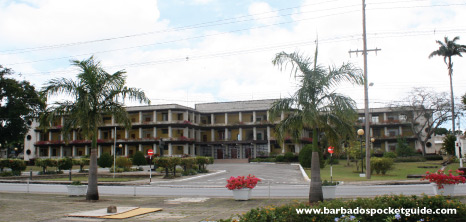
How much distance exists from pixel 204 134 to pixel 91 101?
54.5 meters

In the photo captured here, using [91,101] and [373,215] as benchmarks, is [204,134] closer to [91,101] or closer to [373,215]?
[91,101]

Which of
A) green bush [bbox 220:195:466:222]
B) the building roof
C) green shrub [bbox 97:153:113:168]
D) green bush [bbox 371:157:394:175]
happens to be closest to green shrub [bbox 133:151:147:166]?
green shrub [bbox 97:153:113:168]

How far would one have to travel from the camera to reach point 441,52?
5003cm

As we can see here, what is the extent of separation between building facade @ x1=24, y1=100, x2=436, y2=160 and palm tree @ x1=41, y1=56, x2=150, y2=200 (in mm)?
45653

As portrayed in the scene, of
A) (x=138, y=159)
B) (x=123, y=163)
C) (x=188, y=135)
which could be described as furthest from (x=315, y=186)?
(x=188, y=135)

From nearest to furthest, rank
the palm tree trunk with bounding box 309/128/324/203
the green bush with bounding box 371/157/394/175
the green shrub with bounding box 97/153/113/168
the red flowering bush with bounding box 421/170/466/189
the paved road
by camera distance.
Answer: the palm tree trunk with bounding box 309/128/324/203 < the red flowering bush with bounding box 421/170/466/189 < the paved road < the green bush with bounding box 371/157/394/175 < the green shrub with bounding box 97/153/113/168

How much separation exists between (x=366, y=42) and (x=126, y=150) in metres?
49.4

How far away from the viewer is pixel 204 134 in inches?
2763

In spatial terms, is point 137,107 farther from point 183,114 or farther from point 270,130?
point 270,130

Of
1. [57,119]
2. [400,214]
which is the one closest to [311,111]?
[400,214]

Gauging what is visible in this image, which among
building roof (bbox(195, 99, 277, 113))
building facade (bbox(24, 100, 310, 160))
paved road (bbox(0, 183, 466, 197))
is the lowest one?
paved road (bbox(0, 183, 466, 197))

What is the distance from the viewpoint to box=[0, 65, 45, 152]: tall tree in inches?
1738

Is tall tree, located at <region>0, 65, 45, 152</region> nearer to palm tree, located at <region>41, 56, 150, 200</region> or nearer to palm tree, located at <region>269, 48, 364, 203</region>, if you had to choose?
palm tree, located at <region>41, 56, 150, 200</region>

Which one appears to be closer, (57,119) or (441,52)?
(57,119)
